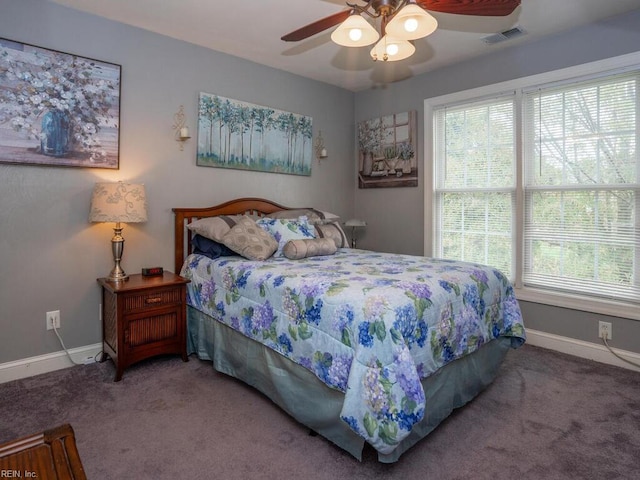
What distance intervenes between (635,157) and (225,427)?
3.33m

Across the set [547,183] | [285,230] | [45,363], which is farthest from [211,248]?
A: [547,183]

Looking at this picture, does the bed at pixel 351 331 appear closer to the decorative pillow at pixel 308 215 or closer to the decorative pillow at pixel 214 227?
the decorative pillow at pixel 214 227

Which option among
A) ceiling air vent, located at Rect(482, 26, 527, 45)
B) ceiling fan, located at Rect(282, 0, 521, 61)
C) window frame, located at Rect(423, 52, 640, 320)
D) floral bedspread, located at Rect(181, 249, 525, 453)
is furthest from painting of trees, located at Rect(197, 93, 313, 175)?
ceiling air vent, located at Rect(482, 26, 527, 45)

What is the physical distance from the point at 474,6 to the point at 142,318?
2.71 meters

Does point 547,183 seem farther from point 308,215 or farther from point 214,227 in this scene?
point 214,227

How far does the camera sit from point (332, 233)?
3.46m

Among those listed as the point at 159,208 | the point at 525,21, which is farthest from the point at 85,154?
the point at 525,21

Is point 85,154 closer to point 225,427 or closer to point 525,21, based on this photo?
point 225,427

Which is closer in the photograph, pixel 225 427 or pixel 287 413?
pixel 225 427

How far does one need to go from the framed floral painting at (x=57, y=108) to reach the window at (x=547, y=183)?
2.96 meters

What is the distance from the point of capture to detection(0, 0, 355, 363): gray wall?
2543mm

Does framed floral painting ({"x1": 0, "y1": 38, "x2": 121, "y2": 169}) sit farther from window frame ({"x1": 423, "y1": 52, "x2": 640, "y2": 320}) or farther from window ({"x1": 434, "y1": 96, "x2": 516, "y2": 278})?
window ({"x1": 434, "y1": 96, "x2": 516, "y2": 278})

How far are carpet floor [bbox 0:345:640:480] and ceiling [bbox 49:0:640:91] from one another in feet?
8.44

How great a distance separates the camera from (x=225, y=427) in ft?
6.56
